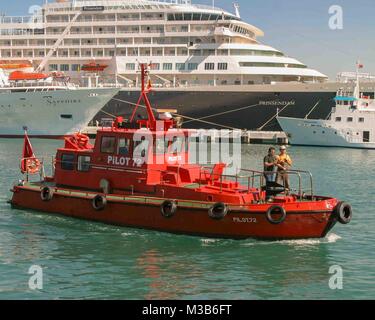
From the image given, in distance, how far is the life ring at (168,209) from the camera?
52.9 ft

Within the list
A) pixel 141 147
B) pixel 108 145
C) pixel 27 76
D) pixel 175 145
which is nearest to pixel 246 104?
pixel 27 76

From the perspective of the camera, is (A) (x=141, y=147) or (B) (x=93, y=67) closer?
(A) (x=141, y=147)

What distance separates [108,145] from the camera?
17922mm

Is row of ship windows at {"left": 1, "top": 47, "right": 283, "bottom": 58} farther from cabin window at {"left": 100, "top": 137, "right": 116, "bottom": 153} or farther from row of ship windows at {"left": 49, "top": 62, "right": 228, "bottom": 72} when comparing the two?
cabin window at {"left": 100, "top": 137, "right": 116, "bottom": 153}

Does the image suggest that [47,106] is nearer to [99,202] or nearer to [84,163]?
[84,163]

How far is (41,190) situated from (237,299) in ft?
30.6

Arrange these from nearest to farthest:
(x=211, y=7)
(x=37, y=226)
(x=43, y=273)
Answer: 1. (x=43, y=273)
2. (x=37, y=226)
3. (x=211, y=7)

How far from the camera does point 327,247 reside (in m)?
15.5

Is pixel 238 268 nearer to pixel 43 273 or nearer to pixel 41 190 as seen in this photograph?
pixel 43 273

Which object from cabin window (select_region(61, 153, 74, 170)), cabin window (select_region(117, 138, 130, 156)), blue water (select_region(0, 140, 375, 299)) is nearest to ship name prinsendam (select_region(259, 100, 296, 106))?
blue water (select_region(0, 140, 375, 299))

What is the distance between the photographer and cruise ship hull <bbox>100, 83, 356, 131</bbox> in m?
55.3

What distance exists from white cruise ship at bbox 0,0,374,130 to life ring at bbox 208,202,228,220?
41.1m

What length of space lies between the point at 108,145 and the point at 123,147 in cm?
55

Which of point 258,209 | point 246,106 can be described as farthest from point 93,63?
point 258,209
